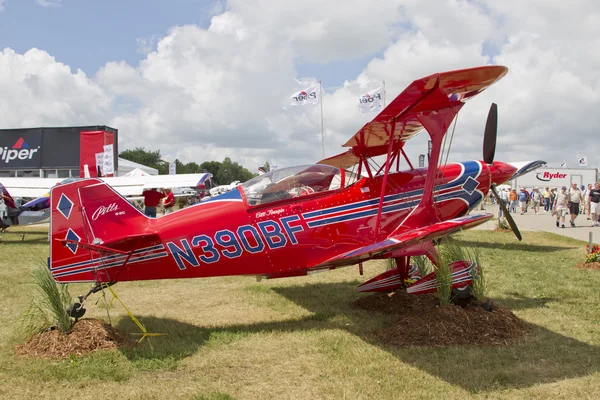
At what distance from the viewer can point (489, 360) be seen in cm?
463

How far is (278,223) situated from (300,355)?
1681 millimetres

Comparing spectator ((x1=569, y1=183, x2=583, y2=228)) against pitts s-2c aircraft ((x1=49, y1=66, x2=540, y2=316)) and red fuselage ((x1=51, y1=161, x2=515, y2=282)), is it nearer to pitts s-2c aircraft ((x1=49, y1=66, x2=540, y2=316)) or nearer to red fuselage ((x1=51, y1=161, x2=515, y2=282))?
pitts s-2c aircraft ((x1=49, y1=66, x2=540, y2=316))

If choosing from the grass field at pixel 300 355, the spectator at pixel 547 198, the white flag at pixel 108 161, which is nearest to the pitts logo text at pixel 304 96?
the white flag at pixel 108 161

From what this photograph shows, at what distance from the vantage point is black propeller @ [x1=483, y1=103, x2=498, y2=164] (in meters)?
6.61

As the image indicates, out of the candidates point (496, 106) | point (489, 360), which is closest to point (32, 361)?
point (489, 360)

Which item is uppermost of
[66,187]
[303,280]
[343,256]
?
[66,187]

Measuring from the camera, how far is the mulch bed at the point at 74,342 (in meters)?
4.94

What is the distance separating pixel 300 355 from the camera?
4980 mm

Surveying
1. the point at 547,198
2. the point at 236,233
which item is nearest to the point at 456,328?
the point at 236,233

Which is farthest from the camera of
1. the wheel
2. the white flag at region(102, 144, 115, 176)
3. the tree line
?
the tree line

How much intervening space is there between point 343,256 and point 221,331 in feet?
6.19

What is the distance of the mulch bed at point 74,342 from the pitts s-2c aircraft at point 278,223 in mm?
280

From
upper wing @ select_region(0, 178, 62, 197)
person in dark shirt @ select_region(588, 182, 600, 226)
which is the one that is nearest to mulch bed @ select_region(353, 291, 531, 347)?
person in dark shirt @ select_region(588, 182, 600, 226)

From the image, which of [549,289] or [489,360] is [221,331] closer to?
[489,360]
